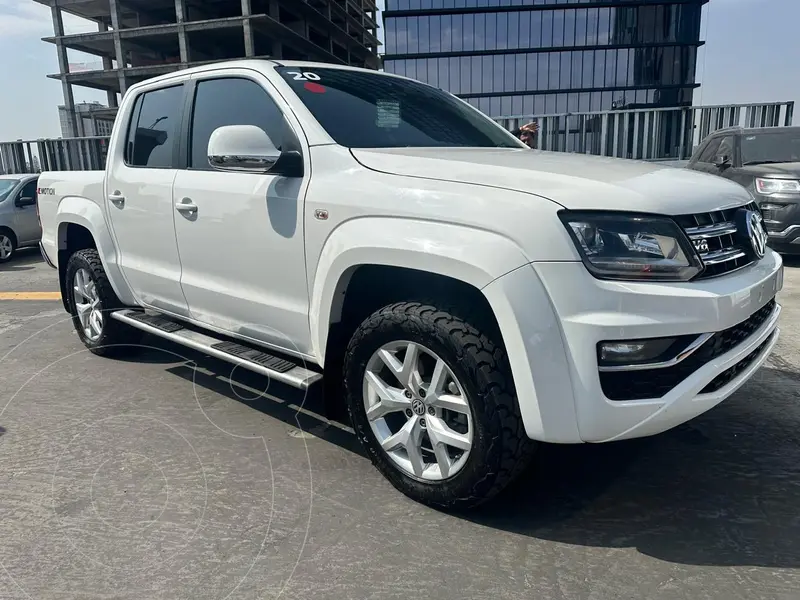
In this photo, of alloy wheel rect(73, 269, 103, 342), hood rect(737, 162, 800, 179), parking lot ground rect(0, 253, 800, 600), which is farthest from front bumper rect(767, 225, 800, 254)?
alloy wheel rect(73, 269, 103, 342)

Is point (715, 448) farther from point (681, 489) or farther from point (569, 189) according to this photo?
point (569, 189)

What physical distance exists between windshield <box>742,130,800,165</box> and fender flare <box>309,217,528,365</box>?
8.17 metres

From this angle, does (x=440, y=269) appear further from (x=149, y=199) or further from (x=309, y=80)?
(x=149, y=199)

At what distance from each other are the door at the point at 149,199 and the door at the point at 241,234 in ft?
0.51

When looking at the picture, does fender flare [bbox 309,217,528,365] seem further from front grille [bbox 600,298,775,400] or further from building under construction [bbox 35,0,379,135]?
building under construction [bbox 35,0,379,135]

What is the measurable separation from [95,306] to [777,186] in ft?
26.2

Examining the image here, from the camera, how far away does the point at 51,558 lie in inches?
89.9

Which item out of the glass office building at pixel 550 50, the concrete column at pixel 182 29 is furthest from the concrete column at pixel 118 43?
the glass office building at pixel 550 50

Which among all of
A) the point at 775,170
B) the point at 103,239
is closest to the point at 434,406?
the point at 103,239

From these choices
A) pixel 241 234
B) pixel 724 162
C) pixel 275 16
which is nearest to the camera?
pixel 241 234

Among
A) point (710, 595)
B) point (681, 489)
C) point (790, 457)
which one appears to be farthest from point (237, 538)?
point (790, 457)

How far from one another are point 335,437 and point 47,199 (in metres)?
3.35

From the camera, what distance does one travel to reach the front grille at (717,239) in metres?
2.19

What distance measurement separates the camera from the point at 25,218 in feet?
35.9
